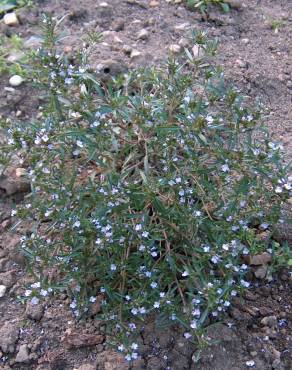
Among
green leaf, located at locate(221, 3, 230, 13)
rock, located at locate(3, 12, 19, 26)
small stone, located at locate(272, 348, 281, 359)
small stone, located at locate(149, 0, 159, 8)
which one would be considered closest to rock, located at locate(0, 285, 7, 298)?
small stone, located at locate(272, 348, 281, 359)

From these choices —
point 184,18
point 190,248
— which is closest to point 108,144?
point 190,248

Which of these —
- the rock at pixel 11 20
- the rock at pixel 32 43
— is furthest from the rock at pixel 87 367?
the rock at pixel 11 20

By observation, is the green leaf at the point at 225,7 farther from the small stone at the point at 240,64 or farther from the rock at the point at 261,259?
the rock at the point at 261,259

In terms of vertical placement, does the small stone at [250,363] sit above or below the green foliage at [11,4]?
below

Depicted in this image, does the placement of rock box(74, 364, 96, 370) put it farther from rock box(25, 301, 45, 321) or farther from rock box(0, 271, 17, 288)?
rock box(0, 271, 17, 288)

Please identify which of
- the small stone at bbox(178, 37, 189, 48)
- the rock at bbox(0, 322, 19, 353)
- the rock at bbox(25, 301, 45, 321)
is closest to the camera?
the rock at bbox(0, 322, 19, 353)

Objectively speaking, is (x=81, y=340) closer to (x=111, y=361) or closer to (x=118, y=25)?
(x=111, y=361)

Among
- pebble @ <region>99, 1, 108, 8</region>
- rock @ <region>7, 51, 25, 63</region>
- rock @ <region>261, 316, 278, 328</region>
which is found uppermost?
pebble @ <region>99, 1, 108, 8</region>
